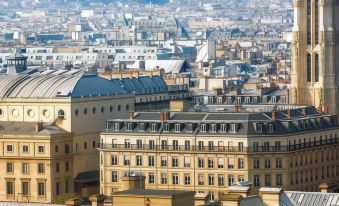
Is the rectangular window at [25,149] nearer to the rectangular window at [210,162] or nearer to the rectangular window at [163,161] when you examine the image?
the rectangular window at [163,161]

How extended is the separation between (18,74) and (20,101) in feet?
23.6

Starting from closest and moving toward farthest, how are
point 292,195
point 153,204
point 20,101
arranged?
point 153,204
point 292,195
point 20,101

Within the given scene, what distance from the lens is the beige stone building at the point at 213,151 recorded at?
4296 inches

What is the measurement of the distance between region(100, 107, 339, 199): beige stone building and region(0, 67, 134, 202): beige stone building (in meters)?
3.37

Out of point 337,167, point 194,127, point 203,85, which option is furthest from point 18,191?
point 203,85

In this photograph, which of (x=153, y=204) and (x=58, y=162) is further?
(x=58, y=162)

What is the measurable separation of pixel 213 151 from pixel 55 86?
1275 centimetres

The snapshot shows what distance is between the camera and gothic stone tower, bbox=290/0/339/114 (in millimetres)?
139250

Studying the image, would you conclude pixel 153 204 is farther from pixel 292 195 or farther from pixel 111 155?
pixel 111 155

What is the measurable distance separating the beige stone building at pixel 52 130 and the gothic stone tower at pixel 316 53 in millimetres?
19689

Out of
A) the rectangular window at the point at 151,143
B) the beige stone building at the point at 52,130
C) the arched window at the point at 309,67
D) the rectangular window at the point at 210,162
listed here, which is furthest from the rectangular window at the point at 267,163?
the arched window at the point at 309,67

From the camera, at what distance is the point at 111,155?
368 feet

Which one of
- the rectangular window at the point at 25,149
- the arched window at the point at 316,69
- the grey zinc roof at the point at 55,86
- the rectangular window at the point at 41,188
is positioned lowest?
the rectangular window at the point at 41,188

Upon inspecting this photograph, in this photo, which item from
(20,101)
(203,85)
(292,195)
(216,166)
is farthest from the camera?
(203,85)
